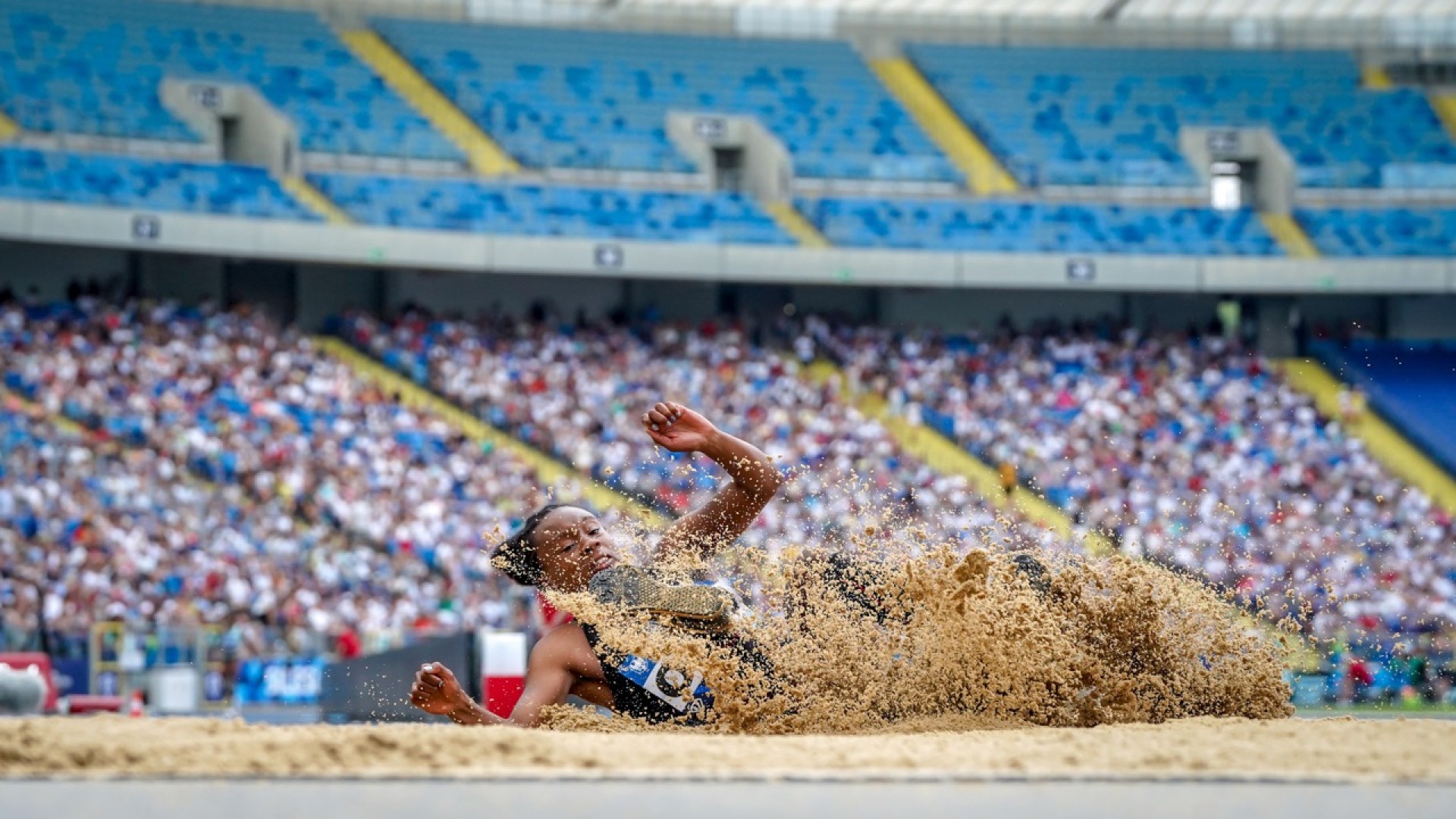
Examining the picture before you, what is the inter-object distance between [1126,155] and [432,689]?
3271 cm

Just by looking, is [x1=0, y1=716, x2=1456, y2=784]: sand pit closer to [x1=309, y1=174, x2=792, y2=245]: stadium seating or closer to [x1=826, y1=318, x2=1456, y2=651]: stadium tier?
[x1=826, y1=318, x2=1456, y2=651]: stadium tier

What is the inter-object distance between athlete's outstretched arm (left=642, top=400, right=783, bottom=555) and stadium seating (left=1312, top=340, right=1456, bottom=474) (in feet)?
89.3

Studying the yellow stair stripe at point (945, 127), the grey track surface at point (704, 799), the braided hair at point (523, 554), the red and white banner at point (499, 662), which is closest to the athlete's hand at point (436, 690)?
the braided hair at point (523, 554)

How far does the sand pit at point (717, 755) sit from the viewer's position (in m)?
5.82

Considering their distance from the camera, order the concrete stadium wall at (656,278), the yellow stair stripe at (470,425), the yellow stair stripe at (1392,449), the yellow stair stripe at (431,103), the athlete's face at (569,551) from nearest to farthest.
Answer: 1. the athlete's face at (569,551)
2. the yellow stair stripe at (470,425)
3. the yellow stair stripe at (1392,449)
4. the concrete stadium wall at (656,278)
5. the yellow stair stripe at (431,103)

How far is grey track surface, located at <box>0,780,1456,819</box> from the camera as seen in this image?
4809 millimetres

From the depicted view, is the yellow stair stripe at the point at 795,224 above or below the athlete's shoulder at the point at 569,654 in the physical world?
above

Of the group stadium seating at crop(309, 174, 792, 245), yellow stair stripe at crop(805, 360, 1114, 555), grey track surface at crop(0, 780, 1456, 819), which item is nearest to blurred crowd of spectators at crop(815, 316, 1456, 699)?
yellow stair stripe at crop(805, 360, 1114, 555)

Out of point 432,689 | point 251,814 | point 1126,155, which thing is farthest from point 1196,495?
point 251,814

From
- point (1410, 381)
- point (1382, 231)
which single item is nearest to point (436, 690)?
point (1410, 381)

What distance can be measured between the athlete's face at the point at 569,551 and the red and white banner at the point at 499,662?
20.1ft

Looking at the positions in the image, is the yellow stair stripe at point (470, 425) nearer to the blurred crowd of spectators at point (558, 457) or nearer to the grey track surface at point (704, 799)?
the blurred crowd of spectators at point (558, 457)

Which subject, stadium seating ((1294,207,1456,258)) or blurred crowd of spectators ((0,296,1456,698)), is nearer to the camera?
blurred crowd of spectators ((0,296,1456,698))

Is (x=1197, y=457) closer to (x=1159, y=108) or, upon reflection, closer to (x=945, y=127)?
(x=945, y=127)
